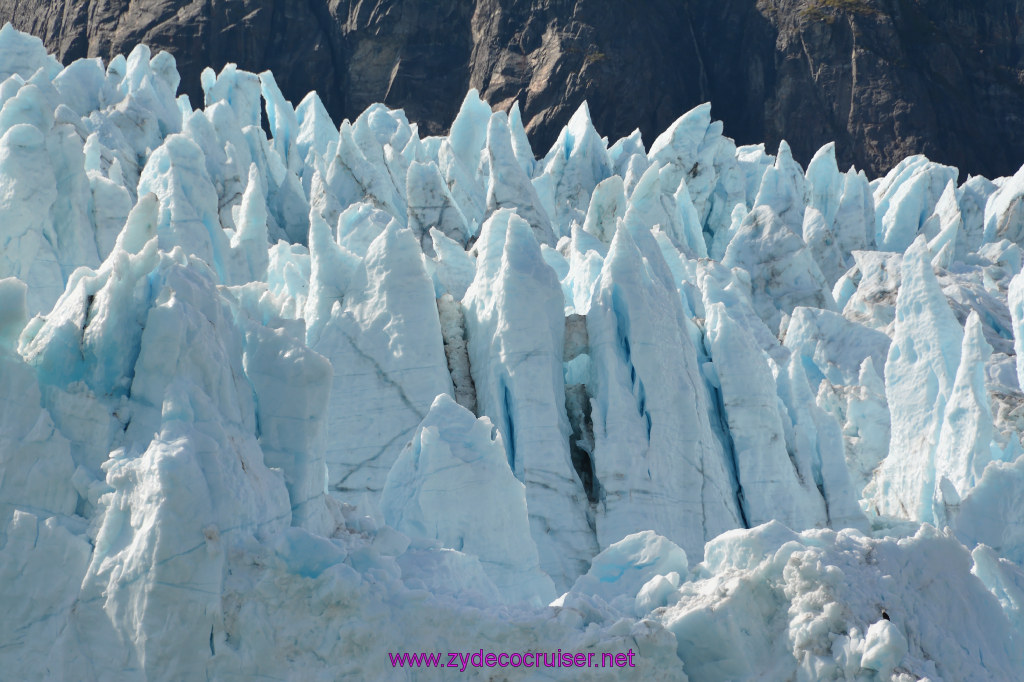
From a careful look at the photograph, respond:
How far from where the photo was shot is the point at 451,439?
286 inches

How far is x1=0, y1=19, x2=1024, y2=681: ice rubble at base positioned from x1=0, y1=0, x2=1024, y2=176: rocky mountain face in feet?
57.4

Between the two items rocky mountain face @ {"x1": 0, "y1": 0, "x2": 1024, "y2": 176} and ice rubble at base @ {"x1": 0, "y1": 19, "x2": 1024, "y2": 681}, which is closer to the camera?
ice rubble at base @ {"x1": 0, "y1": 19, "x2": 1024, "y2": 681}

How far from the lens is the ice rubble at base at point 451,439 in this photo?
17.1 ft

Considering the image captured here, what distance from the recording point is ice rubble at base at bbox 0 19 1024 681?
5203 mm

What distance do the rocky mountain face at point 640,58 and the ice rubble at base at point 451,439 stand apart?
17495mm

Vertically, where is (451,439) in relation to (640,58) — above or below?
below

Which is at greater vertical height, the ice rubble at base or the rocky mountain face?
the rocky mountain face

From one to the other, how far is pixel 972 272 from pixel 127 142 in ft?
48.1

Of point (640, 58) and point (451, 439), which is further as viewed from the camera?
point (640, 58)

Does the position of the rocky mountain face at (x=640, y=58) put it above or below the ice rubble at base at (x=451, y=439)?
above

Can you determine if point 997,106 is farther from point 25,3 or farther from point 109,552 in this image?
point 109,552

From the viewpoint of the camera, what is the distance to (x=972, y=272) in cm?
2078

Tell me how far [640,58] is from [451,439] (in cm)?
3262

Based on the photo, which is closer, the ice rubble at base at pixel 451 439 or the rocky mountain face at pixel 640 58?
the ice rubble at base at pixel 451 439
